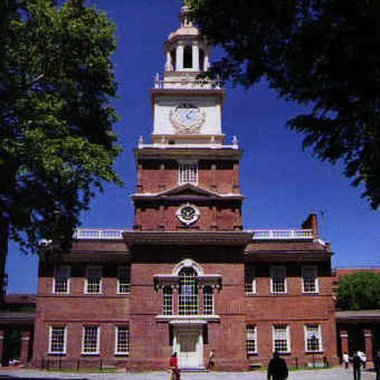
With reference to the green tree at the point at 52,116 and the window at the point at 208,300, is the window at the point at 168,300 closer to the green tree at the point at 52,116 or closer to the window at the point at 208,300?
the window at the point at 208,300

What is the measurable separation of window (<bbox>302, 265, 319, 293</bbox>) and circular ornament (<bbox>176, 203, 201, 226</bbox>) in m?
9.45

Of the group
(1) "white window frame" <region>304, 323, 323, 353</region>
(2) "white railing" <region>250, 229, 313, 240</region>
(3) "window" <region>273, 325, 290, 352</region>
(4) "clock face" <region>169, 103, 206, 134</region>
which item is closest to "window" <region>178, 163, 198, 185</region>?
(4) "clock face" <region>169, 103, 206, 134</region>

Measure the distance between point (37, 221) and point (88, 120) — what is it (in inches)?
180

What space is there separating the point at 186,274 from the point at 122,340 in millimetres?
7006

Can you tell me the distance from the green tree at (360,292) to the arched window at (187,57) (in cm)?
3199

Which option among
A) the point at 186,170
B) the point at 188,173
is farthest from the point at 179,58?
the point at 188,173

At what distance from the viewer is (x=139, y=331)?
36.5 meters

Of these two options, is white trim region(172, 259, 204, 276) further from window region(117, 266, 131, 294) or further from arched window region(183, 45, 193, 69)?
arched window region(183, 45, 193, 69)

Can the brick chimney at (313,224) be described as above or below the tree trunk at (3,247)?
above

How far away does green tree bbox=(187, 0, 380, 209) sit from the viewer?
11.3m

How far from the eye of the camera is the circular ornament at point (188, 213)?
127 ft

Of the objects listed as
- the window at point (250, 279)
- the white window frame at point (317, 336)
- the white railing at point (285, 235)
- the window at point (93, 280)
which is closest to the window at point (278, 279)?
the window at point (250, 279)

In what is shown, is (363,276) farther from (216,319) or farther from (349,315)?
(216,319)

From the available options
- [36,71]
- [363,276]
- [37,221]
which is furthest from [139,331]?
[363,276]
